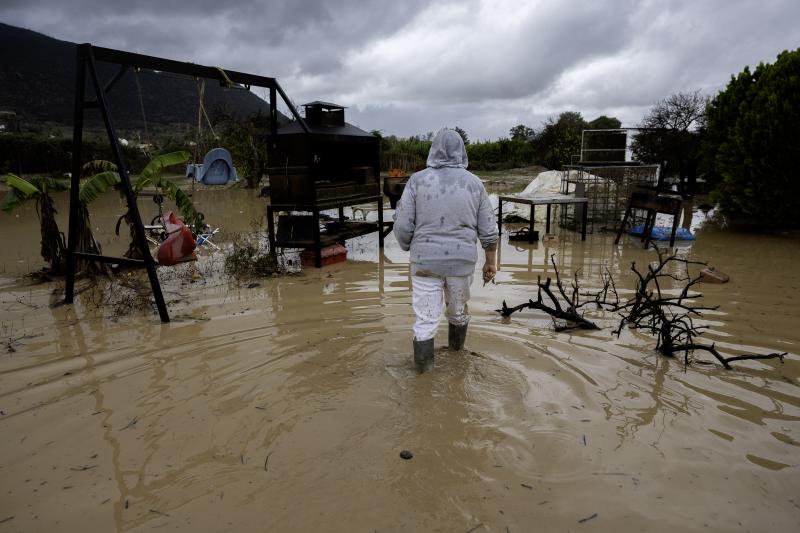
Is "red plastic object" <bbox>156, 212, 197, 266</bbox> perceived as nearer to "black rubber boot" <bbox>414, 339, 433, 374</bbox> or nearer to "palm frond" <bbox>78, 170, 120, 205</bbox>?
"palm frond" <bbox>78, 170, 120, 205</bbox>

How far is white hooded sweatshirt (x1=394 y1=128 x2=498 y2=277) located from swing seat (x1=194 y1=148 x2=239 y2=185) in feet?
21.0

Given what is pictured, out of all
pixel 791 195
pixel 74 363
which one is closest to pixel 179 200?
pixel 74 363

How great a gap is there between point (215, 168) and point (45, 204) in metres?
2.91

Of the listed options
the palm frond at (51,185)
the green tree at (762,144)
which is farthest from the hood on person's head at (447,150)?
the green tree at (762,144)

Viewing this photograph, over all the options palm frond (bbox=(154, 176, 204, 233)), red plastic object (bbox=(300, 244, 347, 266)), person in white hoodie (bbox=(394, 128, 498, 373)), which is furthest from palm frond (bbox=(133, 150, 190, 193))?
person in white hoodie (bbox=(394, 128, 498, 373))

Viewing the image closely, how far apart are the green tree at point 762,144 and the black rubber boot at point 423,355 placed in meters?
9.94

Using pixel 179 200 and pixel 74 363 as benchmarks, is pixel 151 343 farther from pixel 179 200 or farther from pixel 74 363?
pixel 179 200

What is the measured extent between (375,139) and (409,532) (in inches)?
339

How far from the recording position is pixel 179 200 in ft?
26.5

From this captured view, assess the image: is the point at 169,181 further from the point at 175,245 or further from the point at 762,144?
the point at 762,144

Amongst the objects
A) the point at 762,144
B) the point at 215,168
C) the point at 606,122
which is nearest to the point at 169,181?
the point at 215,168

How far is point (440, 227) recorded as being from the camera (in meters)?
4.30

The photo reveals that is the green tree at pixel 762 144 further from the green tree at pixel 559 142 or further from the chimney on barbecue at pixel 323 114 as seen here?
the green tree at pixel 559 142

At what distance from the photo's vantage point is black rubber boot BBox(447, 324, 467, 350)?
16.0 feet
